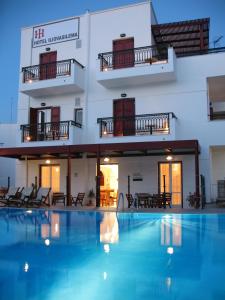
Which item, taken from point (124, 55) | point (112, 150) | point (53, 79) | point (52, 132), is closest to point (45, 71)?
point (53, 79)

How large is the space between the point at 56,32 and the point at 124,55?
466 centimetres

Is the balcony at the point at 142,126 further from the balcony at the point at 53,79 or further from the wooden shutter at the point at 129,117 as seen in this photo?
the balcony at the point at 53,79

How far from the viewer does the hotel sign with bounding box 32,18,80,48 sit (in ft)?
65.9

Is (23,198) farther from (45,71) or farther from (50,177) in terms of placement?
(45,71)

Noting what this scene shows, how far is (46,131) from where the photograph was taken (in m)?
19.5

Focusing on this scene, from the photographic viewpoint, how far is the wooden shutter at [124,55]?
18.5 m

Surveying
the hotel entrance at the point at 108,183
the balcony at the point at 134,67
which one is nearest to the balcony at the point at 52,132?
the hotel entrance at the point at 108,183

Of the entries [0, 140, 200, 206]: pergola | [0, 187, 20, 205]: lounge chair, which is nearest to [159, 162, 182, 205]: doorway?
[0, 140, 200, 206]: pergola

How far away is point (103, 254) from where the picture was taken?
8398 millimetres

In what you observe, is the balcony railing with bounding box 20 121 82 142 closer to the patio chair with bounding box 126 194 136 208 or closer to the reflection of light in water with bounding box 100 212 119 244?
the patio chair with bounding box 126 194 136 208

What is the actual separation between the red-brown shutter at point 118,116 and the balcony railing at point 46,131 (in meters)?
1.98

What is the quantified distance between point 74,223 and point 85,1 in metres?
40.5

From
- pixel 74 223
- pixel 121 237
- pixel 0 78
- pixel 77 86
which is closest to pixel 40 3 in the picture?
pixel 77 86

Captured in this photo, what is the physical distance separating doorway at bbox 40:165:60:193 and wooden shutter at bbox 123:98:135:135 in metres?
4.45
